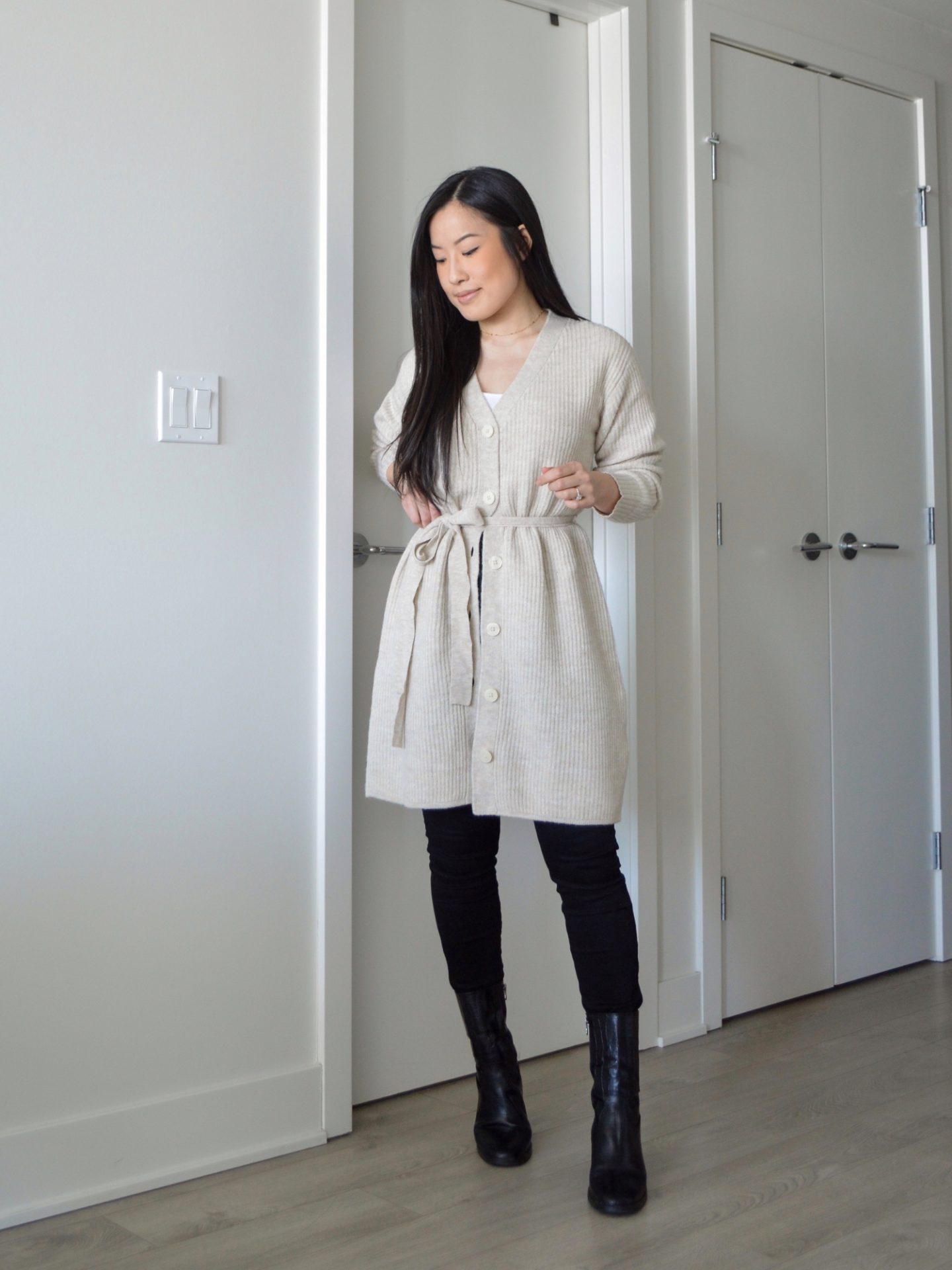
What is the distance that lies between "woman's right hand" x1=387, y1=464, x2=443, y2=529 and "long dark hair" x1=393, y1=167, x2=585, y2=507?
0.02 m

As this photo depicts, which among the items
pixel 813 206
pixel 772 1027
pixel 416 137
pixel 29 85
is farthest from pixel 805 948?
pixel 29 85

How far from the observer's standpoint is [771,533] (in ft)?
8.39

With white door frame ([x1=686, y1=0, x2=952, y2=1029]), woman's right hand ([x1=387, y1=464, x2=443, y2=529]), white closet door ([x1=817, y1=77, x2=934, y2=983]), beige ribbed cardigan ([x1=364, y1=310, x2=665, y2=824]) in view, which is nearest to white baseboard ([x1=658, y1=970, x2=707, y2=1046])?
white door frame ([x1=686, y1=0, x2=952, y2=1029])

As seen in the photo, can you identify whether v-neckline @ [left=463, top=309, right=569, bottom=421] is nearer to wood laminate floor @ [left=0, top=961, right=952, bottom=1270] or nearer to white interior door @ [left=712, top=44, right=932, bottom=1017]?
white interior door @ [left=712, top=44, right=932, bottom=1017]

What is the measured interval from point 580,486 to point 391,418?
39cm

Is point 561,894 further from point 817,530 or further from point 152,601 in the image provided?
point 817,530

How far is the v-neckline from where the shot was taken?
171 cm

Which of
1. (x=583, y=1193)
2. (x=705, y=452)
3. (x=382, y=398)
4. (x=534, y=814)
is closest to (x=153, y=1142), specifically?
(x=583, y=1193)

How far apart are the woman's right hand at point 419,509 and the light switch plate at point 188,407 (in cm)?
28

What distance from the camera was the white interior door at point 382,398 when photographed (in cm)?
200

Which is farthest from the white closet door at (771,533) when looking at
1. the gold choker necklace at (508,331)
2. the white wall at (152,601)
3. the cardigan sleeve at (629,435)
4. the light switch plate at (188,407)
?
the light switch plate at (188,407)

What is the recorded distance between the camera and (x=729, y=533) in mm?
2484

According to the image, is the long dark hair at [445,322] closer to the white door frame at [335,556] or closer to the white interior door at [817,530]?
the white door frame at [335,556]

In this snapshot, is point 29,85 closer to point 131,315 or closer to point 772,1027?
point 131,315
